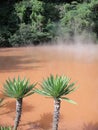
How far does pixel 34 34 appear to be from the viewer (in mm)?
20422

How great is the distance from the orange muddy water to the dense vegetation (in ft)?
4.15

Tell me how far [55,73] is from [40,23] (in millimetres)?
9382

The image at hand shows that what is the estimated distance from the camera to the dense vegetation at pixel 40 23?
2041 cm

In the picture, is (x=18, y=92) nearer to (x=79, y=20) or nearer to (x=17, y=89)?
(x=17, y=89)

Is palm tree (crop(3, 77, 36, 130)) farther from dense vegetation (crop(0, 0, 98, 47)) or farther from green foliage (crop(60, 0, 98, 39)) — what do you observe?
green foliage (crop(60, 0, 98, 39))

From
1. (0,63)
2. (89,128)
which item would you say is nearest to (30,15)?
(0,63)

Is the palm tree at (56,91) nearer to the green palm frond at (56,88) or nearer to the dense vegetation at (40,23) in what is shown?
the green palm frond at (56,88)

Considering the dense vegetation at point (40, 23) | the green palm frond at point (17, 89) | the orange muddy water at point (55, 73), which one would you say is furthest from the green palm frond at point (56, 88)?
the dense vegetation at point (40, 23)

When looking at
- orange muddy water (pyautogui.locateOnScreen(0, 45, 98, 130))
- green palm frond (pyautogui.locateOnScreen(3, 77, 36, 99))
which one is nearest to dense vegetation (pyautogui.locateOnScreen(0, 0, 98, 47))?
orange muddy water (pyautogui.locateOnScreen(0, 45, 98, 130))

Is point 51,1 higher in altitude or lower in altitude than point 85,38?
higher

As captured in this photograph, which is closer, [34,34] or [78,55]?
[78,55]

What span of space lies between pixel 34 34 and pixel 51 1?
148 inches

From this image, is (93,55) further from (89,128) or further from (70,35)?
(89,128)

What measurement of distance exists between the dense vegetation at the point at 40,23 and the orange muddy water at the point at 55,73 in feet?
4.15
